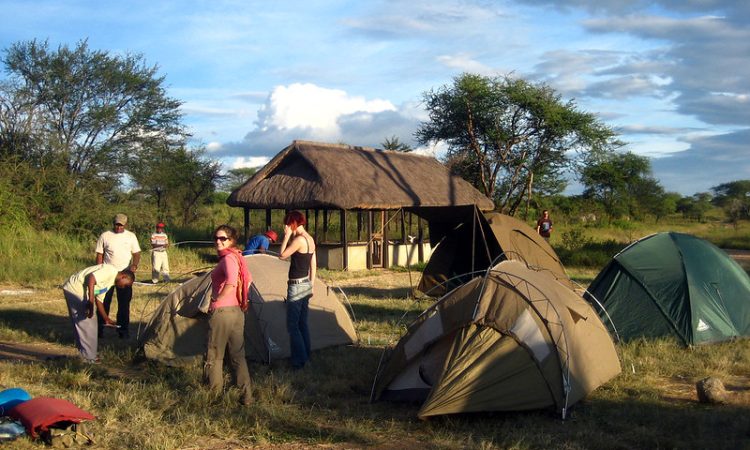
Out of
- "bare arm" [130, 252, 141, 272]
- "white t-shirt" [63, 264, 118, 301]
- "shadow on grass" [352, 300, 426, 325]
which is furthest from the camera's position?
"shadow on grass" [352, 300, 426, 325]

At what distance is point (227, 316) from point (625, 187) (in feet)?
116

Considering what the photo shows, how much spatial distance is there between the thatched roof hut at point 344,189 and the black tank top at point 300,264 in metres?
10.6

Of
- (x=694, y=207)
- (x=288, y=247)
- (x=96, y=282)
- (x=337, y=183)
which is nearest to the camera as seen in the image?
(x=288, y=247)

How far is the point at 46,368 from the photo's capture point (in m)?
8.09

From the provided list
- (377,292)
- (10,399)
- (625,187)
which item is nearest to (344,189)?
(377,292)

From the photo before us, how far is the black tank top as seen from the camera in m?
8.09

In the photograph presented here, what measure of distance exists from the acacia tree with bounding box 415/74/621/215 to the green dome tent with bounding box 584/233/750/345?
62.0 feet

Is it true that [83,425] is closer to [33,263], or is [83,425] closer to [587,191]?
[33,263]

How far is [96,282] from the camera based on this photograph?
8602 mm

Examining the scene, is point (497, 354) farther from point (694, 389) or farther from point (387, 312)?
point (387, 312)

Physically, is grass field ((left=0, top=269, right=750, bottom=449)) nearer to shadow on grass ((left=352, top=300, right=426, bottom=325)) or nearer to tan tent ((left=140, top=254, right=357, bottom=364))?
tan tent ((left=140, top=254, right=357, bottom=364))

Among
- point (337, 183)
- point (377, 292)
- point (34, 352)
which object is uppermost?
point (337, 183)

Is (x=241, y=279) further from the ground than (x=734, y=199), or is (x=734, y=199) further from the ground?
(x=734, y=199)

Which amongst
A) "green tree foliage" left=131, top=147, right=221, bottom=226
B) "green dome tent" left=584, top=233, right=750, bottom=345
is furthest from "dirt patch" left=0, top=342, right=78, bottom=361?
"green tree foliage" left=131, top=147, right=221, bottom=226
